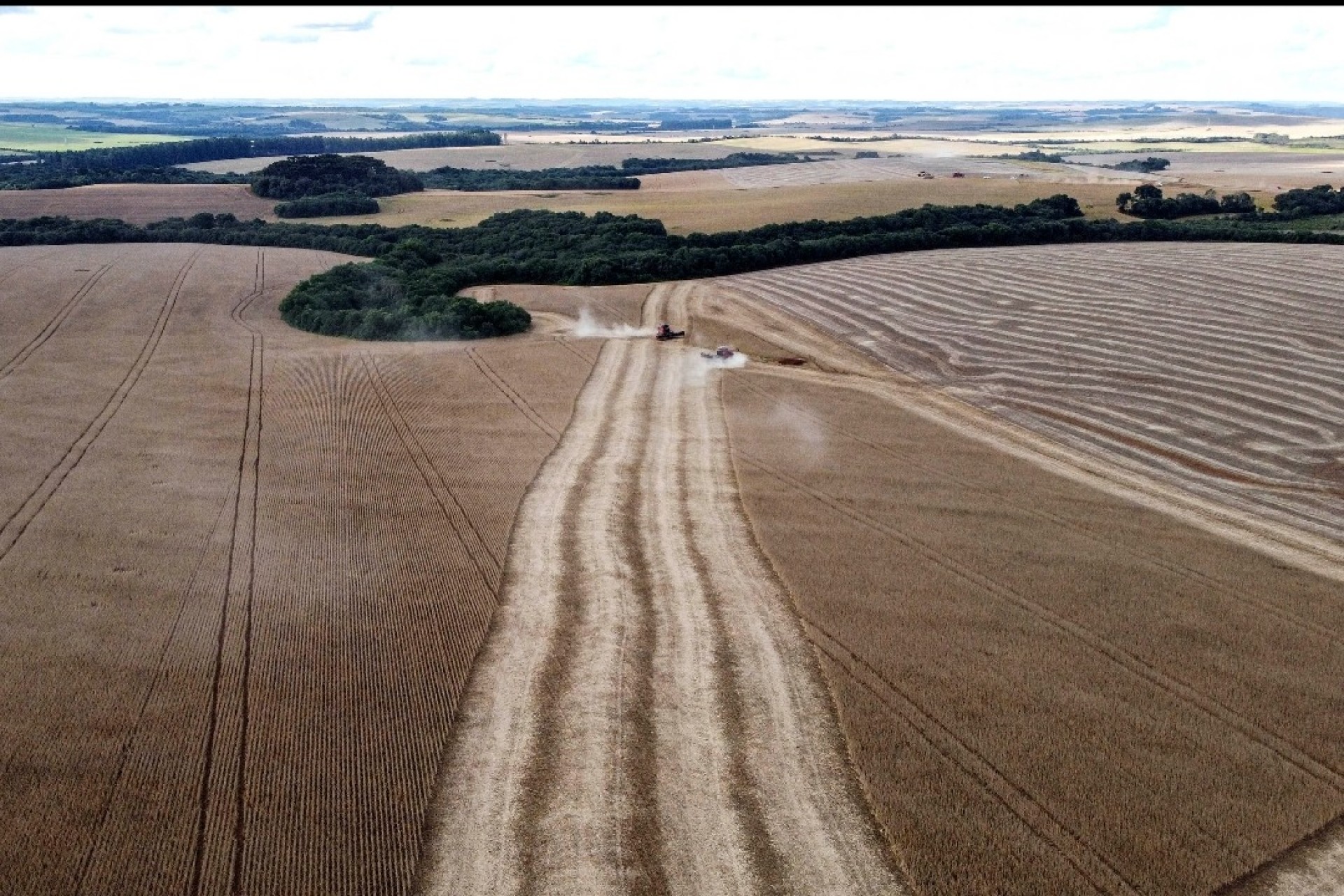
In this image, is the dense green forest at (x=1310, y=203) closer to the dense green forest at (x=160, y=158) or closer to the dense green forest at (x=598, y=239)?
the dense green forest at (x=598, y=239)

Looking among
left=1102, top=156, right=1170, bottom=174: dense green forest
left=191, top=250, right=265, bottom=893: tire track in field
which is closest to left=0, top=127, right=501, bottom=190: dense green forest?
left=191, top=250, right=265, bottom=893: tire track in field

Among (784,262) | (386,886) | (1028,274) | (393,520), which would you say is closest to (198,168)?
(784,262)

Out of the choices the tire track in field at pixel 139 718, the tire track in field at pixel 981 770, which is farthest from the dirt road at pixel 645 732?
the tire track in field at pixel 139 718

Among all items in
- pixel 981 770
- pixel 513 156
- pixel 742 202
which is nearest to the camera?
pixel 981 770

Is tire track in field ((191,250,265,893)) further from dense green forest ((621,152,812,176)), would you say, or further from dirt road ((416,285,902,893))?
dense green forest ((621,152,812,176))

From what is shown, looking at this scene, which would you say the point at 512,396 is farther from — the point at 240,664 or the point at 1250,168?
the point at 1250,168

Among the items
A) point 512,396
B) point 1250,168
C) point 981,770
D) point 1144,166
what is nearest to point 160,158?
point 512,396

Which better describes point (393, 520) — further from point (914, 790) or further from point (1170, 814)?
point (1170, 814)
